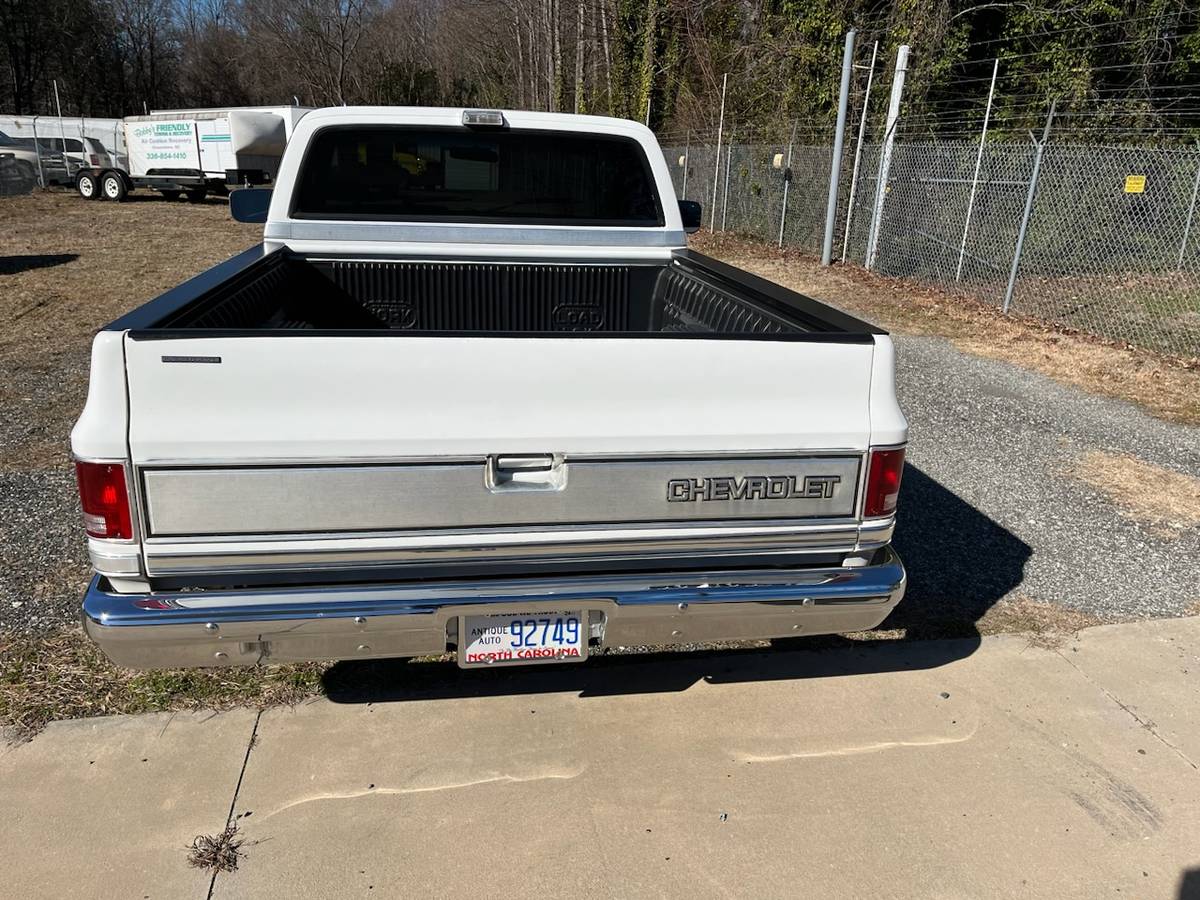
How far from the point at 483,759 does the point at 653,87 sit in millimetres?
25593

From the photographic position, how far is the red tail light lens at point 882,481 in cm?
264

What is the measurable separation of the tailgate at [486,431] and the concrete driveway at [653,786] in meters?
0.96

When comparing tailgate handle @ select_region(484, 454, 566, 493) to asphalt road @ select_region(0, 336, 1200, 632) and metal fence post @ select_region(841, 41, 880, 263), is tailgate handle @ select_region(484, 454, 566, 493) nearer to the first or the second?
asphalt road @ select_region(0, 336, 1200, 632)

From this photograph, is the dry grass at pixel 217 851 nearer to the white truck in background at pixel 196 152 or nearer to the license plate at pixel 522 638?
the license plate at pixel 522 638

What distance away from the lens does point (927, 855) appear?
2627mm

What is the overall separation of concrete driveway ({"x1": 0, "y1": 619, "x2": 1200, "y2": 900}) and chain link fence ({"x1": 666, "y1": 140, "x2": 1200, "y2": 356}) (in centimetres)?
820

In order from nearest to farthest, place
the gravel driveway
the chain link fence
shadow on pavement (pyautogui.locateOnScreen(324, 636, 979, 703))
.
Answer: shadow on pavement (pyautogui.locateOnScreen(324, 636, 979, 703))
the gravel driveway
the chain link fence

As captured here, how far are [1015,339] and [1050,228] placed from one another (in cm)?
416

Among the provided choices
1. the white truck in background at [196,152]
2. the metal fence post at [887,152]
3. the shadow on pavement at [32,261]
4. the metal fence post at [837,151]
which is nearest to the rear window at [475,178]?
the metal fence post at [887,152]

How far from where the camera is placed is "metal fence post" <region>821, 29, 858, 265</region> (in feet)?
44.9

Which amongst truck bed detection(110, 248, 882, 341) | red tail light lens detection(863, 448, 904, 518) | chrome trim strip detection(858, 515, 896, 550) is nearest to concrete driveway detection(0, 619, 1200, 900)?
chrome trim strip detection(858, 515, 896, 550)

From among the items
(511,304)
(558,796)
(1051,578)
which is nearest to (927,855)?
(558,796)

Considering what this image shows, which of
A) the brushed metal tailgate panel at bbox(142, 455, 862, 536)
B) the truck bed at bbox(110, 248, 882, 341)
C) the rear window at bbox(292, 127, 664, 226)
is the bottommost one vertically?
the brushed metal tailgate panel at bbox(142, 455, 862, 536)

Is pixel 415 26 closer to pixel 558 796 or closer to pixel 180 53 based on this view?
pixel 180 53
